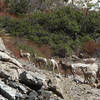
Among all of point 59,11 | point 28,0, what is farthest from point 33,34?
point 28,0

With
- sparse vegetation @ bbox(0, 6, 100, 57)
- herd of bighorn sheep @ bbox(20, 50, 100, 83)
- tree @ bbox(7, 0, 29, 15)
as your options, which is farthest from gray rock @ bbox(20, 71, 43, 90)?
tree @ bbox(7, 0, 29, 15)

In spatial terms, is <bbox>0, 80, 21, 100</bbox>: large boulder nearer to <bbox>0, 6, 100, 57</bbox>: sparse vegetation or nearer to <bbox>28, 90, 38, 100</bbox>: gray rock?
<bbox>28, 90, 38, 100</bbox>: gray rock

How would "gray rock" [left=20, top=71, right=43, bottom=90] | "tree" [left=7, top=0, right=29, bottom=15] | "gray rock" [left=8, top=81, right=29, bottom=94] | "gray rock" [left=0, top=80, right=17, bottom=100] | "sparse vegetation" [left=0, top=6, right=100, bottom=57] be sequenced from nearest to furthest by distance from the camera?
"gray rock" [left=0, top=80, right=17, bottom=100]
"gray rock" [left=8, top=81, right=29, bottom=94]
"gray rock" [left=20, top=71, right=43, bottom=90]
"sparse vegetation" [left=0, top=6, right=100, bottom=57]
"tree" [left=7, top=0, right=29, bottom=15]

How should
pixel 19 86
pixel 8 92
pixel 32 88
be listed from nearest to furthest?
pixel 8 92 < pixel 19 86 < pixel 32 88

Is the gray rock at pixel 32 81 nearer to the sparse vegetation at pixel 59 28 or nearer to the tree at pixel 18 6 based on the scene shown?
the sparse vegetation at pixel 59 28

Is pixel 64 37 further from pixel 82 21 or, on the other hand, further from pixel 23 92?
pixel 23 92

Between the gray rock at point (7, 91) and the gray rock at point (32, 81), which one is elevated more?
the gray rock at point (7, 91)

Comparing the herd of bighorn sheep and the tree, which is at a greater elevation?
the herd of bighorn sheep

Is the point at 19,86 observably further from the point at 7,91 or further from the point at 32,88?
the point at 7,91

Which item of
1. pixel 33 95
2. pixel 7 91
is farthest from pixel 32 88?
pixel 7 91

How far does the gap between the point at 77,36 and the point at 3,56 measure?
27.3m

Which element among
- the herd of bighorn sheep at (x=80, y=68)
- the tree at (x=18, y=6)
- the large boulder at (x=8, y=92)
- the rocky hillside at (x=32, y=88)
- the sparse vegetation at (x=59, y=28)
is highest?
the large boulder at (x=8, y=92)

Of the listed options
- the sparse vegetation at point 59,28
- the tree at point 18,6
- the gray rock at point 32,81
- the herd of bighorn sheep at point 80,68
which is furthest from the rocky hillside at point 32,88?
the tree at point 18,6

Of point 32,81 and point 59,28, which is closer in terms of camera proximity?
point 32,81
